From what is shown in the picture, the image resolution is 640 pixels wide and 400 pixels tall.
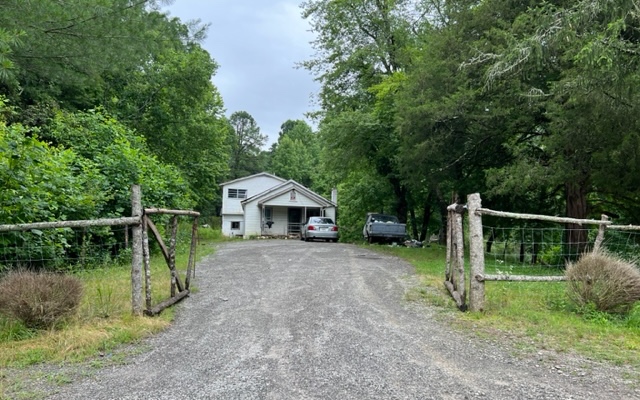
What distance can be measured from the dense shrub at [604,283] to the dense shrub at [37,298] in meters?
6.54

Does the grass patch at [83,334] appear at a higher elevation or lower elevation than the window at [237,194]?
lower

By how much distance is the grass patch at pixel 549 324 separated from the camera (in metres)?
4.48

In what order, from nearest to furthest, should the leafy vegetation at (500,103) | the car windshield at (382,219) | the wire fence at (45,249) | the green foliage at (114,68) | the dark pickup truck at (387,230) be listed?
the wire fence at (45,249)
the green foliage at (114,68)
the leafy vegetation at (500,103)
the dark pickup truck at (387,230)
the car windshield at (382,219)

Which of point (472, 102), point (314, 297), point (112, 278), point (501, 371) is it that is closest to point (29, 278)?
point (112, 278)

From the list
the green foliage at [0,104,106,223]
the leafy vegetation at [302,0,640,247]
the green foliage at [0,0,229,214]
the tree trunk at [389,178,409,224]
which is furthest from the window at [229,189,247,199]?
the green foliage at [0,104,106,223]

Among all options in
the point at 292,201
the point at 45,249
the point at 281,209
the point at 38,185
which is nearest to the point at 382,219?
the point at 292,201

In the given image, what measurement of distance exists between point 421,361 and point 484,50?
1102 cm

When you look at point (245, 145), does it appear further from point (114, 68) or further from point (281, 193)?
point (114, 68)

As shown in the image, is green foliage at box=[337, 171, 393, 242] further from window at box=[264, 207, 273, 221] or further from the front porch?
window at box=[264, 207, 273, 221]

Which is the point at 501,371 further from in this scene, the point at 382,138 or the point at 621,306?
the point at 382,138

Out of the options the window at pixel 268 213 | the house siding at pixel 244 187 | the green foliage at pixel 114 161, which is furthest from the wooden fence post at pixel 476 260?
the house siding at pixel 244 187

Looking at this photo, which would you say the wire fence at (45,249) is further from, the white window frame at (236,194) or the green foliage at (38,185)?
the white window frame at (236,194)

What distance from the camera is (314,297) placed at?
6.91 metres

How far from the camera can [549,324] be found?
5.29 m
